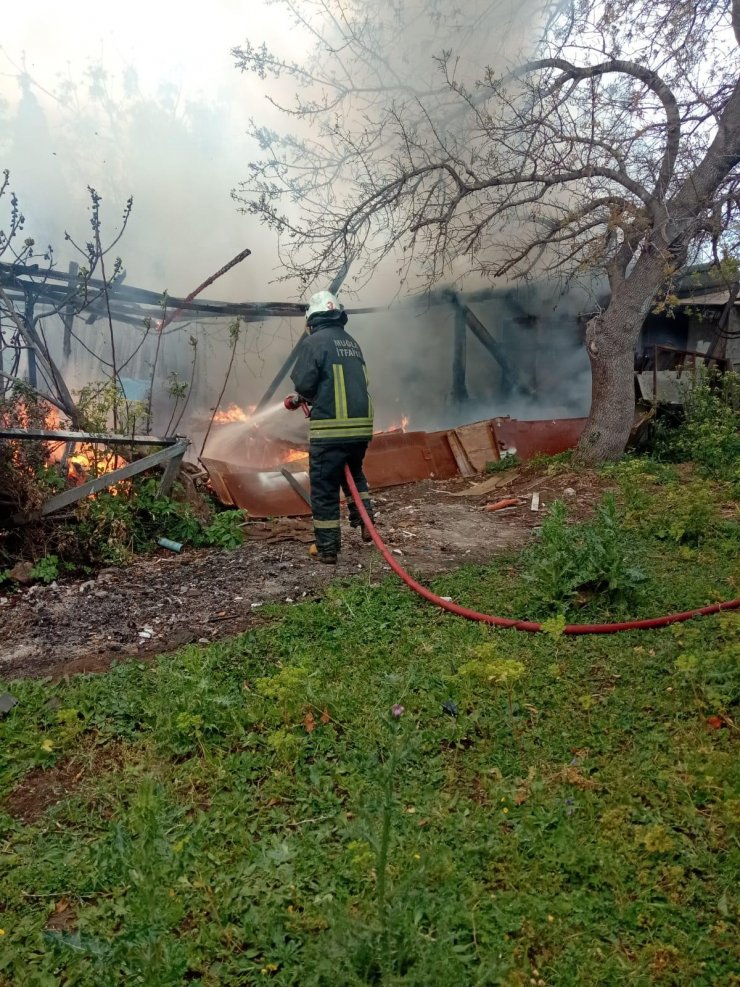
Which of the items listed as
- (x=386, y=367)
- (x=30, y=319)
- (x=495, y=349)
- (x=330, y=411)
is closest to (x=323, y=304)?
(x=330, y=411)

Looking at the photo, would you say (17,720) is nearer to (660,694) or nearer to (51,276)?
(660,694)

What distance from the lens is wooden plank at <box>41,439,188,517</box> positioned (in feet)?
18.4

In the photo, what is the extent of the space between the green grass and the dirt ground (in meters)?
0.48

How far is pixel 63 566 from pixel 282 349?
7183 millimetres

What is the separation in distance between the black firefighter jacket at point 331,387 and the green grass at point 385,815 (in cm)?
195

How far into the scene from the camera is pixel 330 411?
221 inches

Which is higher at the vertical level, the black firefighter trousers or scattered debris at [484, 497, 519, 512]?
the black firefighter trousers

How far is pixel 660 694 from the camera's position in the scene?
3.32 m

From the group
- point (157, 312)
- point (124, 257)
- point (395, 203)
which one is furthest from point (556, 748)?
point (124, 257)

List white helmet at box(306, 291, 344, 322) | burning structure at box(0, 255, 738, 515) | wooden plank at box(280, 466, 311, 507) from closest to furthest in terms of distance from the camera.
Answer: white helmet at box(306, 291, 344, 322)
wooden plank at box(280, 466, 311, 507)
burning structure at box(0, 255, 738, 515)

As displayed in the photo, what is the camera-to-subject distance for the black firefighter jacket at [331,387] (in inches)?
221

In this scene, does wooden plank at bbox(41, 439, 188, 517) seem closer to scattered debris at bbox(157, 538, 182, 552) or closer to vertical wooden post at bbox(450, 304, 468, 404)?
scattered debris at bbox(157, 538, 182, 552)

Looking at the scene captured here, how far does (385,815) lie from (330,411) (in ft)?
13.1

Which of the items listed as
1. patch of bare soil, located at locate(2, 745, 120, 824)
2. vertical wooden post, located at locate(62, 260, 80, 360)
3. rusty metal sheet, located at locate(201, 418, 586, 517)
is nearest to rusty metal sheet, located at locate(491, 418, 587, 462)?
rusty metal sheet, located at locate(201, 418, 586, 517)
